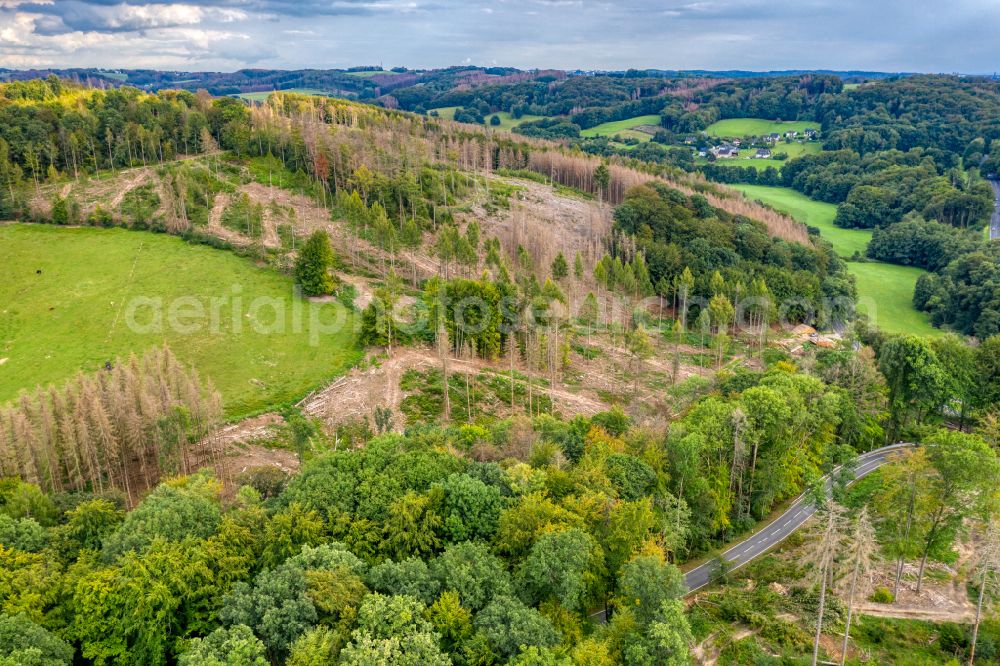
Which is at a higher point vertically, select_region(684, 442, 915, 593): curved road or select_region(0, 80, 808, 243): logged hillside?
select_region(0, 80, 808, 243): logged hillside

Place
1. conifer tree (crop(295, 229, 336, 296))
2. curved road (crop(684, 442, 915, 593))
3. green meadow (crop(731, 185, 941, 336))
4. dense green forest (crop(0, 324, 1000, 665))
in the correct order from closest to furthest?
dense green forest (crop(0, 324, 1000, 665)) < curved road (crop(684, 442, 915, 593)) < conifer tree (crop(295, 229, 336, 296)) < green meadow (crop(731, 185, 941, 336))

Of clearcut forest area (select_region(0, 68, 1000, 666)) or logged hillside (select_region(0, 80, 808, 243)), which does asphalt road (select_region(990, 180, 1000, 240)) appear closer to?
clearcut forest area (select_region(0, 68, 1000, 666))

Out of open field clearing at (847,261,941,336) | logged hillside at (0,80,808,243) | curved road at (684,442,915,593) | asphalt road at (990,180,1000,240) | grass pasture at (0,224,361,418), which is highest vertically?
logged hillside at (0,80,808,243)

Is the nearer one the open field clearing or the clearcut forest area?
the clearcut forest area

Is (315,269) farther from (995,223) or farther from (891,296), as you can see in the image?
(995,223)

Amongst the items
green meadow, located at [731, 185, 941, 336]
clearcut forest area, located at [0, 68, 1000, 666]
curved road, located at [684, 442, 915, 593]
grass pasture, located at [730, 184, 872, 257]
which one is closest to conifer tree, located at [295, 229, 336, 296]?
clearcut forest area, located at [0, 68, 1000, 666]

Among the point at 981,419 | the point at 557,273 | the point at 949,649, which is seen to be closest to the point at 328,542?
the point at 949,649

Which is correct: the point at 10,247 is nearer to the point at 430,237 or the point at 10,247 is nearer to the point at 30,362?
the point at 30,362

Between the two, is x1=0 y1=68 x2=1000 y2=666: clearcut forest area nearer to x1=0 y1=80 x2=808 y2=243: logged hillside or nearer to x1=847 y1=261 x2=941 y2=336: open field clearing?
Result: x1=0 y1=80 x2=808 y2=243: logged hillside

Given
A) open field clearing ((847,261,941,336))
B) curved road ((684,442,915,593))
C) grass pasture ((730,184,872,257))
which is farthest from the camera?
grass pasture ((730,184,872,257))
